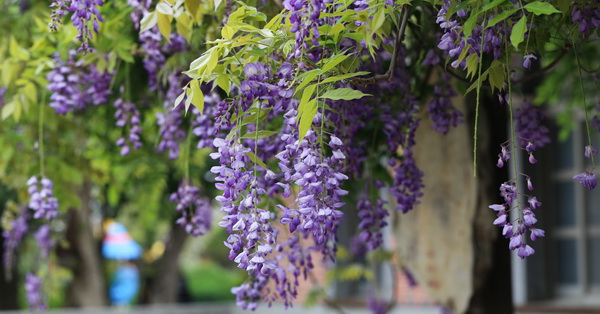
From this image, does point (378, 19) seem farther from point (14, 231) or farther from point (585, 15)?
point (14, 231)

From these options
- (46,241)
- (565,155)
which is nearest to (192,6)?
(46,241)

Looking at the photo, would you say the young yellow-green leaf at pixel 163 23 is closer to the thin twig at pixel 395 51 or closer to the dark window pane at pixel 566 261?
the thin twig at pixel 395 51

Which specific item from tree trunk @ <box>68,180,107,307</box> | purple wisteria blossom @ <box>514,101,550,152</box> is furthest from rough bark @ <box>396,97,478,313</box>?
tree trunk @ <box>68,180,107,307</box>

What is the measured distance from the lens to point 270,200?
10.5 feet

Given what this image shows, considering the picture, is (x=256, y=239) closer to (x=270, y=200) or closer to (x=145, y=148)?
(x=270, y=200)

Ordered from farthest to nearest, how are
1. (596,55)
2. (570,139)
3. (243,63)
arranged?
1. (570,139)
2. (596,55)
3. (243,63)

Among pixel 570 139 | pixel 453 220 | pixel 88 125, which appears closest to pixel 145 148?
pixel 88 125

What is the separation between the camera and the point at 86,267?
10430 mm

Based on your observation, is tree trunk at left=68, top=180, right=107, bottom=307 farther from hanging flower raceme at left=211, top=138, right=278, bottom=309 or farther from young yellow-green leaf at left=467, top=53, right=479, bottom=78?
young yellow-green leaf at left=467, top=53, right=479, bottom=78

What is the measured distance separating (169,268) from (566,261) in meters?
6.12

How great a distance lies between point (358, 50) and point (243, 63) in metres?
0.35

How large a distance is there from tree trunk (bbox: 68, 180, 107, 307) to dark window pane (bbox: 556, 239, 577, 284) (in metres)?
5.51

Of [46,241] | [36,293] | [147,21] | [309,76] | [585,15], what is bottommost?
[36,293]

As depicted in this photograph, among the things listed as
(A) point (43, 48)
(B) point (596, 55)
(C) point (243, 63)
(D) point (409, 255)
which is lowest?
(D) point (409, 255)
